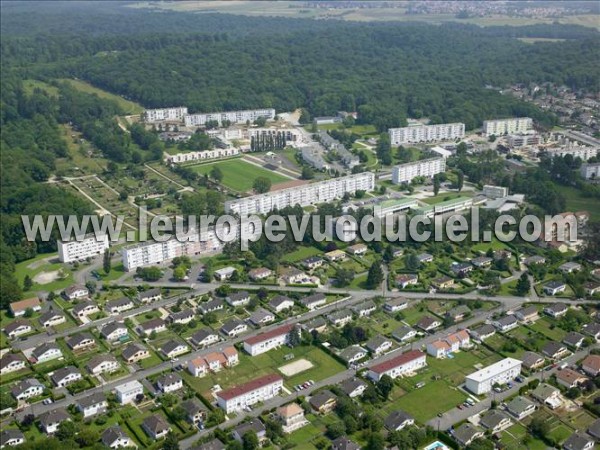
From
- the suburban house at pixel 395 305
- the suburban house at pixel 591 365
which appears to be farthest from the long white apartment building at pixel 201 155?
the suburban house at pixel 591 365

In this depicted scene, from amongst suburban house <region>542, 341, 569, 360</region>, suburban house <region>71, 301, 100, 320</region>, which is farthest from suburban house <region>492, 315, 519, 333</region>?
suburban house <region>71, 301, 100, 320</region>

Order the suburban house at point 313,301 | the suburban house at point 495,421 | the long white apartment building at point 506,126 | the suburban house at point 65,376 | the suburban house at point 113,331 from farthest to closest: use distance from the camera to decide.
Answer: the long white apartment building at point 506,126
the suburban house at point 313,301
the suburban house at point 113,331
the suburban house at point 65,376
the suburban house at point 495,421

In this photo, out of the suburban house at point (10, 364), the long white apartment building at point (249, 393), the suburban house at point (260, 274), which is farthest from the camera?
the suburban house at point (260, 274)

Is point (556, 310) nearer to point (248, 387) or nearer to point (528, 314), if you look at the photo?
point (528, 314)

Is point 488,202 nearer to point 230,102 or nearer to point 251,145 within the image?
point 251,145

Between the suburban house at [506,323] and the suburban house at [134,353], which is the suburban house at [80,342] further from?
the suburban house at [506,323]
